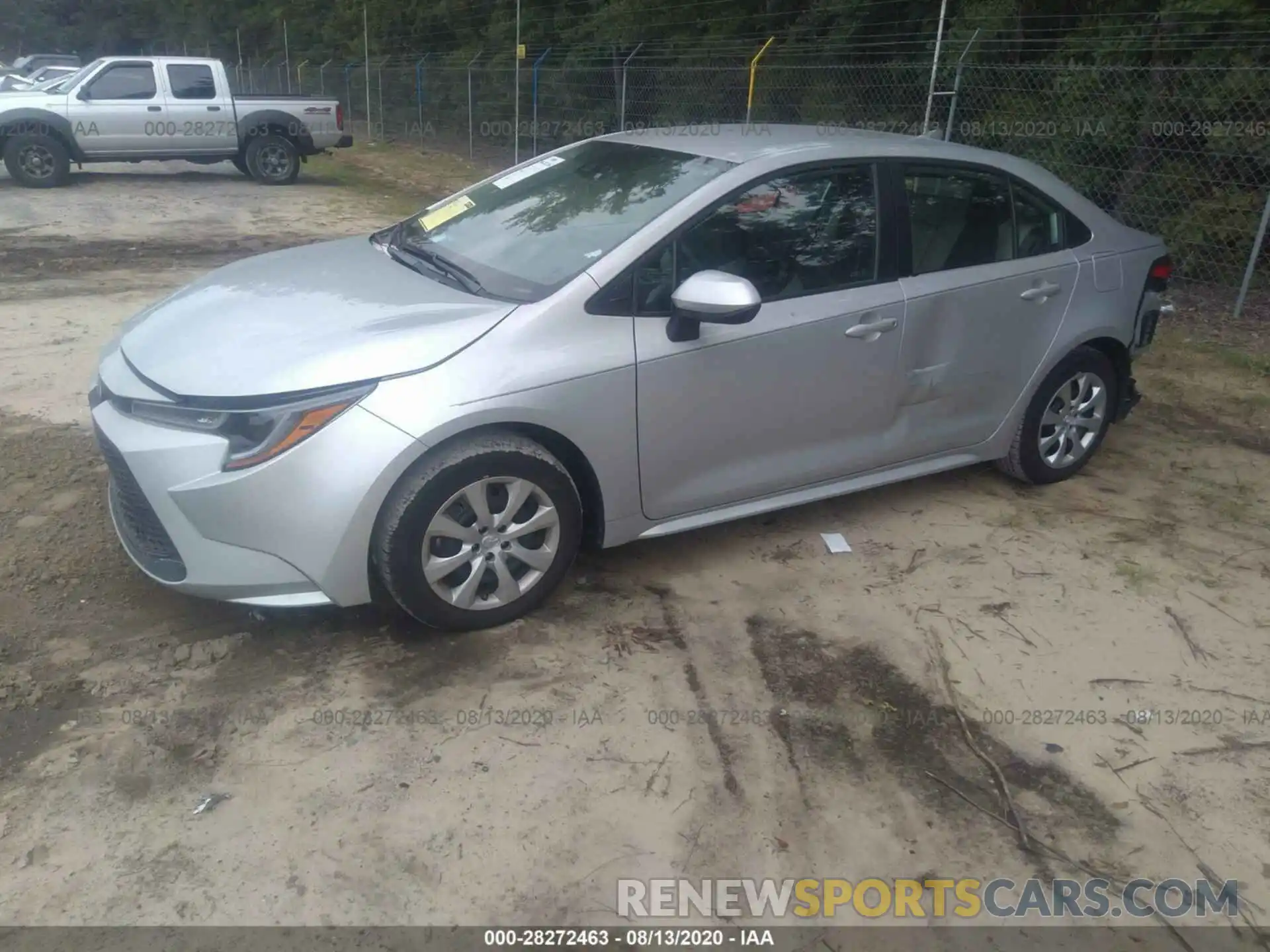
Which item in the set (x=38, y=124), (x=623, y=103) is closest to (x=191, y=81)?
(x=38, y=124)

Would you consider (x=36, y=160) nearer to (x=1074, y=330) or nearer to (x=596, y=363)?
(x=596, y=363)

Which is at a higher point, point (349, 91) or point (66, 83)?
point (66, 83)

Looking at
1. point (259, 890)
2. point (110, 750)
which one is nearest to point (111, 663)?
point (110, 750)

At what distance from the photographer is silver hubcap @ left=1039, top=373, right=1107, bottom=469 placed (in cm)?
485

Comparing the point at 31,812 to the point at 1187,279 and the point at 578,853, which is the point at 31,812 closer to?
the point at 578,853

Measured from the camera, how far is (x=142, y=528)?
3.35 metres

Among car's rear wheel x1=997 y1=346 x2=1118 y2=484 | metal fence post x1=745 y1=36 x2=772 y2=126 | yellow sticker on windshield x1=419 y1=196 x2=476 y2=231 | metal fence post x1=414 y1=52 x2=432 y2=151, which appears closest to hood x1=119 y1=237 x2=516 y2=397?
yellow sticker on windshield x1=419 y1=196 x2=476 y2=231

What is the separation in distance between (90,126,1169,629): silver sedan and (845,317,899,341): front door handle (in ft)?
0.07

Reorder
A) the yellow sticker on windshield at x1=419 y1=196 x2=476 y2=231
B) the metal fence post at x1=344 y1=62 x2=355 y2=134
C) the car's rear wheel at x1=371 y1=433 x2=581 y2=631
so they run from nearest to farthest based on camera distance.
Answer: the car's rear wheel at x1=371 y1=433 x2=581 y2=631, the yellow sticker on windshield at x1=419 y1=196 x2=476 y2=231, the metal fence post at x1=344 y1=62 x2=355 y2=134

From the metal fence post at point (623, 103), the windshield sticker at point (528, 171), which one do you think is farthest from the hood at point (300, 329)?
the metal fence post at point (623, 103)

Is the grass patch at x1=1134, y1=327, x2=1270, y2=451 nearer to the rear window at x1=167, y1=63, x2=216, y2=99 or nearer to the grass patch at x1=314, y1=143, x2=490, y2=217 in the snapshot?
the grass patch at x1=314, y1=143, x2=490, y2=217

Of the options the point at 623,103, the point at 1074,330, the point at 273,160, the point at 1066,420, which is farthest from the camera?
the point at 273,160

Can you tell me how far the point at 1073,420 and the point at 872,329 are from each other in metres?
1.52

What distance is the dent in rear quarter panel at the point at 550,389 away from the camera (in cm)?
319
